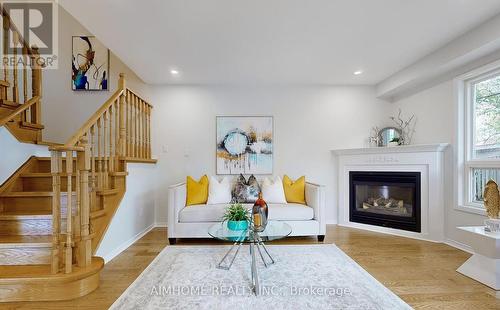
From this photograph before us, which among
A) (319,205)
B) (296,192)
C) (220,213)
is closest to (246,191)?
(220,213)

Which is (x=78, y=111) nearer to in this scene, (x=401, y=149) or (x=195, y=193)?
(x=195, y=193)

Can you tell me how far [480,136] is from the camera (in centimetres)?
288

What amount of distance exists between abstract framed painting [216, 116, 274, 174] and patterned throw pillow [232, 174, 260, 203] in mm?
324

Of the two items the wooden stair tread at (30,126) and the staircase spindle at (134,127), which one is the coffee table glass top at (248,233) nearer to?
the staircase spindle at (134,127)

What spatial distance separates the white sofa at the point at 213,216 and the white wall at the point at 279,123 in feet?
3.06

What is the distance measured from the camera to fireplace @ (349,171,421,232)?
11.5 feet

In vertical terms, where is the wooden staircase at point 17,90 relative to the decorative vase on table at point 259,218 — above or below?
above

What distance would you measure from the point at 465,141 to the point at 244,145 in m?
3.07

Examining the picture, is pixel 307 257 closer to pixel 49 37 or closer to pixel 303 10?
pixel 303 10

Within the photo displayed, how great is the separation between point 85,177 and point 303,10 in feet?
8.00

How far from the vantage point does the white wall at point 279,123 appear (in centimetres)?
419

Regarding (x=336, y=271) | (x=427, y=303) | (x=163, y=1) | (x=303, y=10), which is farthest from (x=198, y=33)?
(x=427, y=303)

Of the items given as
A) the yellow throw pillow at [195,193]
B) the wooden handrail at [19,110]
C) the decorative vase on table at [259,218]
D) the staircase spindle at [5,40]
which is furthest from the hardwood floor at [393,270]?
the staircase spindle at [5,40]

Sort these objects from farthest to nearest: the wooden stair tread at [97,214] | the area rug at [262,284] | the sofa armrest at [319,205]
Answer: the sofa armrest at [319,205]
the wooden stair tread at [97,214]
the area rug at [262,284]
